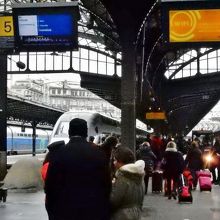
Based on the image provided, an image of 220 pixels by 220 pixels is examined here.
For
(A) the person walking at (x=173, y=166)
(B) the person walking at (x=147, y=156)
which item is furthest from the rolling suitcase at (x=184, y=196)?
(B) the person walking at (x=147, y=156)

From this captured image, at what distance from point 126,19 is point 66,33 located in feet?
7.12

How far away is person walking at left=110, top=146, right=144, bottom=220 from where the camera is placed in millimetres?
4621

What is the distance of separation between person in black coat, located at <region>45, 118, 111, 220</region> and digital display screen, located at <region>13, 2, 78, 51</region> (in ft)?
35.4

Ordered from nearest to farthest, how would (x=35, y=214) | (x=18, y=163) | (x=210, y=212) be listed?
(x=35, y=214), (x=210, y=212), (x=18, y=163)

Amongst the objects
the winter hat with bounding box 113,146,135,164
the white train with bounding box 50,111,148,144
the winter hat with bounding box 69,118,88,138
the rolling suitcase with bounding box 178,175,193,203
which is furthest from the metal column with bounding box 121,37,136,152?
the white train with bounding box 50,111,148,144

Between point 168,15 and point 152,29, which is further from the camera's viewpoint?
point 152,29

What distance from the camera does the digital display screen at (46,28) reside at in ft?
48.6

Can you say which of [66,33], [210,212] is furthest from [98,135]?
[210,212]

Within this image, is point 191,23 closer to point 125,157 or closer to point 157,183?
point 157,183

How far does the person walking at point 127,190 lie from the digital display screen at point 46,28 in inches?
403

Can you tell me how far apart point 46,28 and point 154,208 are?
574 cm

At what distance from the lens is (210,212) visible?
12055 millimetres

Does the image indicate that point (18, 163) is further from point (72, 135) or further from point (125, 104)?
point (72, 135)

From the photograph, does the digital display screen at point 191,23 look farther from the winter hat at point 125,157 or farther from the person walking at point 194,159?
the winter hat at point 125,157
